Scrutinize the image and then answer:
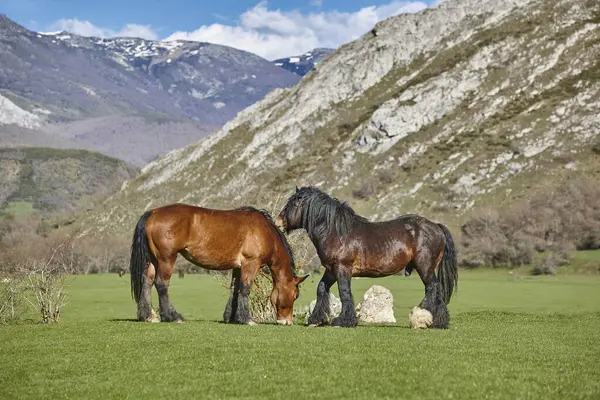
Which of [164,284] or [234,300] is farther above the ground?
[164,284]

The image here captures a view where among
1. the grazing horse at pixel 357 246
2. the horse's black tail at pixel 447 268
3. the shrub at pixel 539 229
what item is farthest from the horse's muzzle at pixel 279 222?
the shrub at pixel 539 229

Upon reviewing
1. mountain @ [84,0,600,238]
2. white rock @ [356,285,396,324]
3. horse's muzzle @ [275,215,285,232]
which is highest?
mountain @ [84,0,600,238]

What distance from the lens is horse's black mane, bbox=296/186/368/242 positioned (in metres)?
16.3

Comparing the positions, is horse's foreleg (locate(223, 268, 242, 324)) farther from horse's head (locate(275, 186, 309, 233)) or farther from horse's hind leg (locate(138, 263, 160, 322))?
horse's hind leg (locate(138, 263, 160, 322))

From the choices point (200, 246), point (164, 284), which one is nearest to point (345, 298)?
point (200, 246)

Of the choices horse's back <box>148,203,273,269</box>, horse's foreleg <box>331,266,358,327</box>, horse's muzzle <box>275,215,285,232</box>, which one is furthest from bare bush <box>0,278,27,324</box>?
horse's foreleg <box>331,266,358,327</box>

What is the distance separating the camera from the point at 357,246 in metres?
16.3

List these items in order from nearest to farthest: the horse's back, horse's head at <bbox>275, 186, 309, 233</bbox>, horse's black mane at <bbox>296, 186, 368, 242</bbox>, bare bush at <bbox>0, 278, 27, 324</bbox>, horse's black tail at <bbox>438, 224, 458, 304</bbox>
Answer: the horse's back
horse's black mane at <bbox>296, 186, 368, 242</bbox>
horse's head at <bbox>275, 186, 309, 233</bbox>
horse's black tail at <bbox>438, 224, 458, 304</bbox>
bare bush at <bbox>0, 278, 27, 324</bbox>

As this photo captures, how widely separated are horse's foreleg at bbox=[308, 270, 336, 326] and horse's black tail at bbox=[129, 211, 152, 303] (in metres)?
4.32

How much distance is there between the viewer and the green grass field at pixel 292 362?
8.85 meters

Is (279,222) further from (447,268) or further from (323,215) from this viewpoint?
(447,268)

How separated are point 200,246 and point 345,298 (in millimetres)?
3724

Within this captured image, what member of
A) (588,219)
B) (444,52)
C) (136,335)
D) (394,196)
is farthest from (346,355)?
(444,52)

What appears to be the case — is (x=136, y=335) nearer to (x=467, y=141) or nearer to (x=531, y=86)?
(x=467, y=141)
